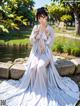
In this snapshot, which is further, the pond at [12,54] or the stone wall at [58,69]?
the pond at [12,54]

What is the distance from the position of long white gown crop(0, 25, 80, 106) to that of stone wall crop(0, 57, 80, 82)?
414mm

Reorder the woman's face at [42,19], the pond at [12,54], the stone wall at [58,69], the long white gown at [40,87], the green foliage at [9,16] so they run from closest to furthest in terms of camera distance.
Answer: the green foliage at [9,16], the long white gown at [40,87], the woman's face at [42,19], the stone wall at [58,69], the pond at [12,54]

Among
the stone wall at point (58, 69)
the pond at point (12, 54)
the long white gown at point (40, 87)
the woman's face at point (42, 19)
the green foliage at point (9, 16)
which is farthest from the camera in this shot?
the pond at point (12, 54)

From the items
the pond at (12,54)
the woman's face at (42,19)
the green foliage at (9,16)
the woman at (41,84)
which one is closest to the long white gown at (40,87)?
the woman at (41,84)

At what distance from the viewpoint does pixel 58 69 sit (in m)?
6.51

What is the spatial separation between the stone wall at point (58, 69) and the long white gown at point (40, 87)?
1.36ft

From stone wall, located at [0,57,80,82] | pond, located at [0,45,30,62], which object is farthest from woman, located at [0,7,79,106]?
pond, located at [0,45,30,62]

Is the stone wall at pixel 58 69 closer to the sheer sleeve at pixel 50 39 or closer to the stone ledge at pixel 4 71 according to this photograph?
the stone ledge at pixel 4 71

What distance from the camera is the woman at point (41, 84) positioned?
5.16 metres

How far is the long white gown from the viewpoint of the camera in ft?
16.8

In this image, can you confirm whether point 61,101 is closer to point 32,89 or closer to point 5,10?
point 32,89

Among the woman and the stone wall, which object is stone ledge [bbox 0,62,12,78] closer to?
the stone wall

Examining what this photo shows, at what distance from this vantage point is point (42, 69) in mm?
5445

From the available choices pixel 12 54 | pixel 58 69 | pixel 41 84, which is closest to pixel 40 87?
pixel 41 84
